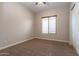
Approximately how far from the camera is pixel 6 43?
3.70 m

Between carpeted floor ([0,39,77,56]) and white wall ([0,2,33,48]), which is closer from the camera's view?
carpeted floor ([0,39,77,56])

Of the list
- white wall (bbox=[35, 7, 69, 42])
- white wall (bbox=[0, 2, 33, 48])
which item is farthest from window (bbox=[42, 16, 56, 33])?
white wall (bbox=[0, 2, 33, 48])

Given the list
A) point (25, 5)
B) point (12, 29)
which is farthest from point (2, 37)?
point (25, 5)

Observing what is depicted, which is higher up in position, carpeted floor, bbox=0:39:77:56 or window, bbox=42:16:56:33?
window, bbox=42:16:56:33

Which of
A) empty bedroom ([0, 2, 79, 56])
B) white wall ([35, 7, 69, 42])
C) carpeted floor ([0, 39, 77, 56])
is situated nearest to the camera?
carpeted floor ([0, 39, 77, 56])

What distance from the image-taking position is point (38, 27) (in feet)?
19.7

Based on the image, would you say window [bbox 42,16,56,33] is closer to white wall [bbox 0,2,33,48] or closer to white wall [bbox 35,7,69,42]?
white wall [bbox 35,7,69,42]

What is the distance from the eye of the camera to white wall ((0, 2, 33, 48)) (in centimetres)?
353

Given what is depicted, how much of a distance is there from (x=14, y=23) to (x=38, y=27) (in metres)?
2.20

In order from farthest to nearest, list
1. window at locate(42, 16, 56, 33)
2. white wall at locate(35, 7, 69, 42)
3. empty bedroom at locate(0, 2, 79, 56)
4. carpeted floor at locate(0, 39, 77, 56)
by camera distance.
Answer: window at locate(42, 16, 56, 33)
white wall at locate(35, 7, 69, 42)
empty bedroom at locate(0, 2, 79, 56)
carpeted floor at locate(0, 39, 77, 56)

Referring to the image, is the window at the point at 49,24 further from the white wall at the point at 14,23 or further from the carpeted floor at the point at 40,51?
the carpeted floor at the point at 40,51

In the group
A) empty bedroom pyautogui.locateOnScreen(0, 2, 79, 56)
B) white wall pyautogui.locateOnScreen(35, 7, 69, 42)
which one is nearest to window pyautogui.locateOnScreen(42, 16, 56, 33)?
empty bedroom pyautogui.locateOnScreen(0, 2, 79, 56)

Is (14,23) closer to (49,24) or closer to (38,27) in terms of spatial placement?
(38,27)

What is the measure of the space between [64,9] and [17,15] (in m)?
2.62
